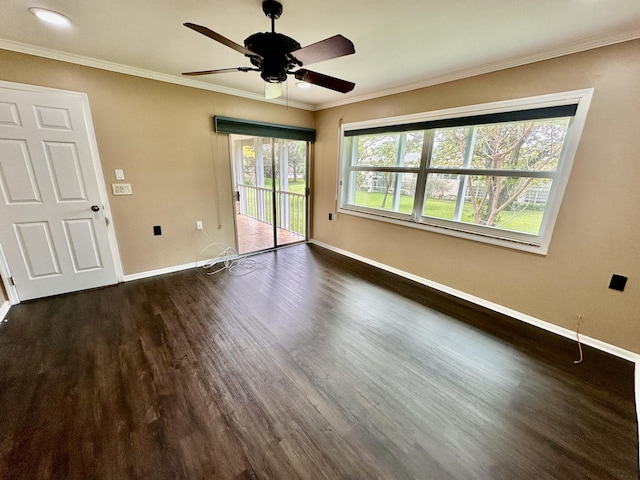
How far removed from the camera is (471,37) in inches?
74.7

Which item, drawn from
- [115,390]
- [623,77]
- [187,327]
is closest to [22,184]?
[187,327]

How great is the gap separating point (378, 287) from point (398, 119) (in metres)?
2.14

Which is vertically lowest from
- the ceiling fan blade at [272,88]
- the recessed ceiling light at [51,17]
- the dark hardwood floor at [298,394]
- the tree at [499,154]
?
the dark hardwood floor at [298,394]

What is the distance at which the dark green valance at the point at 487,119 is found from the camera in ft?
6.78

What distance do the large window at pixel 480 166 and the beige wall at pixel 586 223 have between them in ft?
0.33

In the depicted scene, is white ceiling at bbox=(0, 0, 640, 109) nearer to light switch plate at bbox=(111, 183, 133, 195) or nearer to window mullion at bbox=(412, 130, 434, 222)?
window mullion at bbox=(412, 130, 434, 222)

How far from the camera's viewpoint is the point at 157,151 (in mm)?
2996

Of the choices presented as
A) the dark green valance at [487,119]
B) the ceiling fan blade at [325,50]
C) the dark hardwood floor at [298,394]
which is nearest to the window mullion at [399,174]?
the dark green valance at [487,119]

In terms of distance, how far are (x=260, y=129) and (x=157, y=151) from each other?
1390mm

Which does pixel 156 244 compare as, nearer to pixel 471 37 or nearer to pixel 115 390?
pixel 115 390

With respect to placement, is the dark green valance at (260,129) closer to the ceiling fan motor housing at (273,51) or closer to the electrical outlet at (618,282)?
the ceiling fan motor housing at (273,51)

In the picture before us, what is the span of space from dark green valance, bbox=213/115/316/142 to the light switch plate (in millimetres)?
1271

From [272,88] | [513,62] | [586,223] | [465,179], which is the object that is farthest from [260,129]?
[586,223]

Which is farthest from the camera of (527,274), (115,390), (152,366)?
(527,274)
